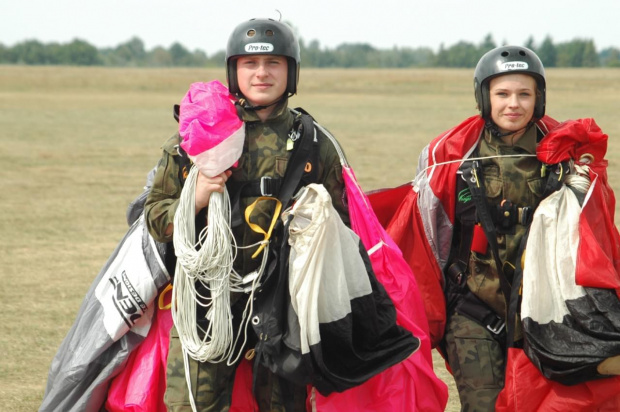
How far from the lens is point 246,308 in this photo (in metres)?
3.67

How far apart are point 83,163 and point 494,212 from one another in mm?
12390

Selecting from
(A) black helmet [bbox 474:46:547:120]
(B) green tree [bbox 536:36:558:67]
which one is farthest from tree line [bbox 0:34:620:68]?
(A) black helmet [bbox 474:46:547:120]

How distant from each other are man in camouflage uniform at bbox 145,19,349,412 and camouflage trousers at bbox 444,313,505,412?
0.72 m

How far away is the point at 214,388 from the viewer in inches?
145

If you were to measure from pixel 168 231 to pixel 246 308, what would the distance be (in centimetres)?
44

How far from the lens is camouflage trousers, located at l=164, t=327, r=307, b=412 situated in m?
3.65

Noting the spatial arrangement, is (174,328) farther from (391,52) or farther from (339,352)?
(391,52)

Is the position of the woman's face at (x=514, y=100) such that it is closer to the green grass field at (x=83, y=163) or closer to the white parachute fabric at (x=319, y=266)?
the white parachute fabric at (x=319, y=266)

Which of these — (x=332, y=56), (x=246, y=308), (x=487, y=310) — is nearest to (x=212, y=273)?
(x=246, y=308)

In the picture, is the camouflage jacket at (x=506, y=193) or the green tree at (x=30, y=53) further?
the green tree at (x=30, y=53)

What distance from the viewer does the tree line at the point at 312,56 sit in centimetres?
10212

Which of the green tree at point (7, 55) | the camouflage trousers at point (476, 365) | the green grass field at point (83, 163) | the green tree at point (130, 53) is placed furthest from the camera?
the green tree at point (130, 53)

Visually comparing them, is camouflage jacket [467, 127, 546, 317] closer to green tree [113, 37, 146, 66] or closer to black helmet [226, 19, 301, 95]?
black helmet [226, 19, 301, 95]

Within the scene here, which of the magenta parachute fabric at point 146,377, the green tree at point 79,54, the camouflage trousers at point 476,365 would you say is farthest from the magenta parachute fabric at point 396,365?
the green tree at point 79,54
